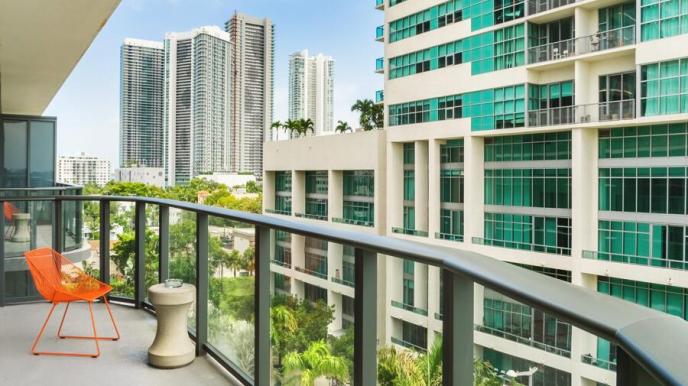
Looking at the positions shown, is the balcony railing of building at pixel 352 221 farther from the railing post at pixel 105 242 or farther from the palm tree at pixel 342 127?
the railing post at pixel 105 242

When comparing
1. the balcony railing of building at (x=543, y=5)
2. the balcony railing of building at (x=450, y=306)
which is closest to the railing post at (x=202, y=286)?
the balcony railing of building at (x=450, y=306)

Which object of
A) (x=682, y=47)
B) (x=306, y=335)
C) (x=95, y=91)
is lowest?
(x=306, y=335)

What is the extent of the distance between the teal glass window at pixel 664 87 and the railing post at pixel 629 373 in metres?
25.6

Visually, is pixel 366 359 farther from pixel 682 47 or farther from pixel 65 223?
pixel 682 47

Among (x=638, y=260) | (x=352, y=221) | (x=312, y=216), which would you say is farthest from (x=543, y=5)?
(x=312, y=216)

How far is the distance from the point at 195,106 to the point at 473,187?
1448 inches

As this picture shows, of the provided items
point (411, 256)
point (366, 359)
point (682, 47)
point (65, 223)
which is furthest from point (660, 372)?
point (682, 47)

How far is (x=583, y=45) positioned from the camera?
26734 mm

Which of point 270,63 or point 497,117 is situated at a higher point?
point 270,63

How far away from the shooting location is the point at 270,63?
66.1 m

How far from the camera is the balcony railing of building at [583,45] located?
→ 2577 centimetres

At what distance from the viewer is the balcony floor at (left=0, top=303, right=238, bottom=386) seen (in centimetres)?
309

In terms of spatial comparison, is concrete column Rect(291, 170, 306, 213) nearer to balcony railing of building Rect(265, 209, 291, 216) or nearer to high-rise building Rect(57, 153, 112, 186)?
balcony railing of building Rect(265, 209, 291, 216)

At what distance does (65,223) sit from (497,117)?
26.2 metres
